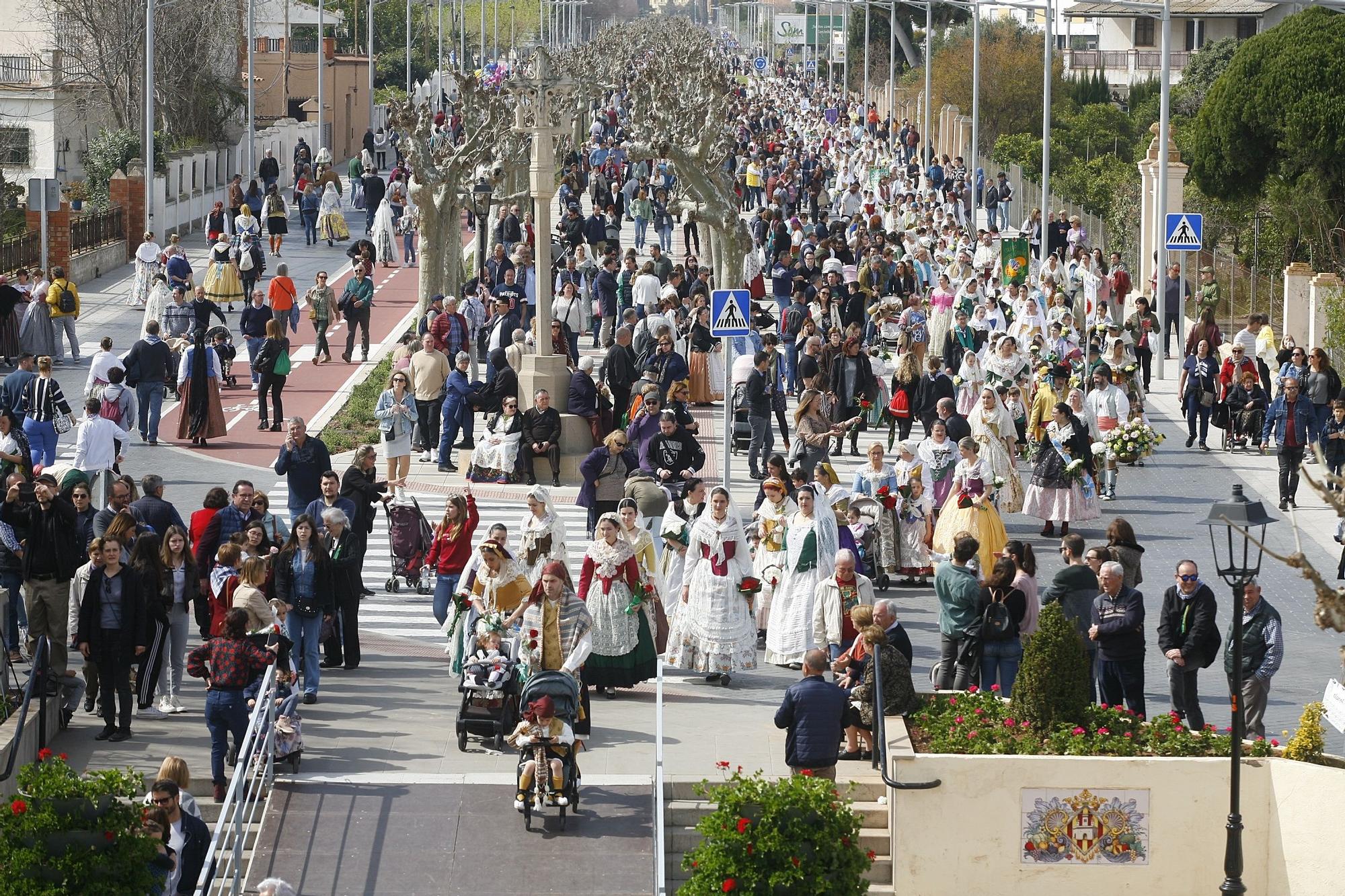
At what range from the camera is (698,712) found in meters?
16.3

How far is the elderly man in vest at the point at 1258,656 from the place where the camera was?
1500cm

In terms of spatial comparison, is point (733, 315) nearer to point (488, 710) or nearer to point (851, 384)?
point (851, 384)

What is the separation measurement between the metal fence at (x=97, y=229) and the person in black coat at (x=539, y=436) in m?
19.0

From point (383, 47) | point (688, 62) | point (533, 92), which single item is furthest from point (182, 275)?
point (383, 47)

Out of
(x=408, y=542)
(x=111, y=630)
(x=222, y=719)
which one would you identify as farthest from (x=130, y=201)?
(x=222, y=719)

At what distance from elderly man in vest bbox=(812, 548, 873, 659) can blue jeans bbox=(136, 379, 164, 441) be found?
1232 centimetres

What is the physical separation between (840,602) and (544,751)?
366cm

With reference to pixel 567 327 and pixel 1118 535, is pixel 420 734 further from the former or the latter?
pixel 567 327

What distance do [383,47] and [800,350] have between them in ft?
271

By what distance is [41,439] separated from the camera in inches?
938

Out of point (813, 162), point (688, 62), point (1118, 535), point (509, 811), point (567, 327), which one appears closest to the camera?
point (509, 811)

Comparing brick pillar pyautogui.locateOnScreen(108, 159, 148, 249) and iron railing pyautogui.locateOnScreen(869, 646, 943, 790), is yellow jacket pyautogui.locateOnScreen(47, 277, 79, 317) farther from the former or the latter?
iron railing pyautogui.locateOnScreen(869, 646, 943, 790)

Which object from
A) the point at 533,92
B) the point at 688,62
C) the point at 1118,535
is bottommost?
the point at 1118,535

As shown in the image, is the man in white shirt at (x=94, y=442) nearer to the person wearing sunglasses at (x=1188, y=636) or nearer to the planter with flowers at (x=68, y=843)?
the planter with flowers at (x=68, y=843)
